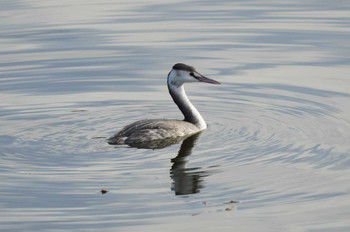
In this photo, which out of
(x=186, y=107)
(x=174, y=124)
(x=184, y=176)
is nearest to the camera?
(x=184, y=176)

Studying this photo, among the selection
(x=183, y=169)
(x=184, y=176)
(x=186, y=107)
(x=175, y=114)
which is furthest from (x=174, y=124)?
(x=184, y=176)

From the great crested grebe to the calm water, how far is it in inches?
12.1

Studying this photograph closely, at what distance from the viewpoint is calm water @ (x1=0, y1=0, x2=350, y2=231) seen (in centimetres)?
1150

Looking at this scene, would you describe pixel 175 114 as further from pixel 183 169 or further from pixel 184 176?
pixel 184 176

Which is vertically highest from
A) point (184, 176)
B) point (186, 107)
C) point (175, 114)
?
point (186, 107)

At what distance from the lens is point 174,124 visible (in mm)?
15328

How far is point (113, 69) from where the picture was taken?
61.9ft

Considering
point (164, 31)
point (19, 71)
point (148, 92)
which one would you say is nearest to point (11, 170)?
point (148, 92)

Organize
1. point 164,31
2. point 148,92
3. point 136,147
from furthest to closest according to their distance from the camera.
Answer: point 164,31 < point 148,92 < point 136,147

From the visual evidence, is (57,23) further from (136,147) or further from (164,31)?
(136,147)

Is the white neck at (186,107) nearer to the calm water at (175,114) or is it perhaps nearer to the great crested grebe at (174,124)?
the great crested grebe at (174,124)

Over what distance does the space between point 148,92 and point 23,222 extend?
6.43 meters

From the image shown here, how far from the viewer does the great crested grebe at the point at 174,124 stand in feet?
48.1

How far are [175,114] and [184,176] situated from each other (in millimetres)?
3890
